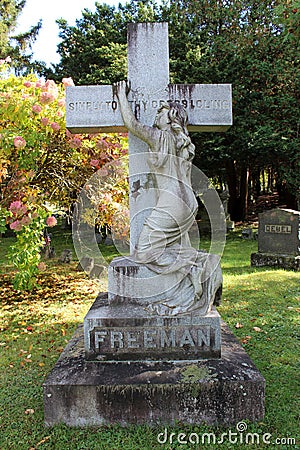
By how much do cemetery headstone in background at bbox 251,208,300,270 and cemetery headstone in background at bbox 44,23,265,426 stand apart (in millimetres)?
6015

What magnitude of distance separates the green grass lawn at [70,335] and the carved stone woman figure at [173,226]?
1.01m

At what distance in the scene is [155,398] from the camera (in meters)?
3.04

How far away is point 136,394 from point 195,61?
14.8 m

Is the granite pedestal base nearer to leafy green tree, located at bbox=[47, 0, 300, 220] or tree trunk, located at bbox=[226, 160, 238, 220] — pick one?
leafy green tree, located at bbox=[47, 0, 300, 220]

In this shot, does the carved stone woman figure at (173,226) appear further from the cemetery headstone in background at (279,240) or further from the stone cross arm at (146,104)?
the cemetery headstone in background at (279,240)

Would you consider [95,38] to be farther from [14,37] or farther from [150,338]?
[150,338]

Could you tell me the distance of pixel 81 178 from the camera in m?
8.04

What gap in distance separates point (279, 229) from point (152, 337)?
7.20 m

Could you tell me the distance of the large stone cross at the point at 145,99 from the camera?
382cm

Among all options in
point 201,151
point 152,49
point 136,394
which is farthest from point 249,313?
point 201,151

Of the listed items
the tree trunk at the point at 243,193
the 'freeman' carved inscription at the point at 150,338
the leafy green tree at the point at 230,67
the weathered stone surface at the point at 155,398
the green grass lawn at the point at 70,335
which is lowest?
the green grass lawn at the point at 70,335

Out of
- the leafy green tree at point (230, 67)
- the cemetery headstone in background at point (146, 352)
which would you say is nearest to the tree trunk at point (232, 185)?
the leafy green tree at point (230, 67)

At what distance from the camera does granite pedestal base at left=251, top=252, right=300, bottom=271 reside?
9273 mm

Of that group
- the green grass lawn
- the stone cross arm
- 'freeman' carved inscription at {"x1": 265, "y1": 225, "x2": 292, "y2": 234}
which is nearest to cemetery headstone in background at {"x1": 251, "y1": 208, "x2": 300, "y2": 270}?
'freeman' carved inscription at {"x1": 265, "y1": 225, "x2": 292, "y2": 234}
